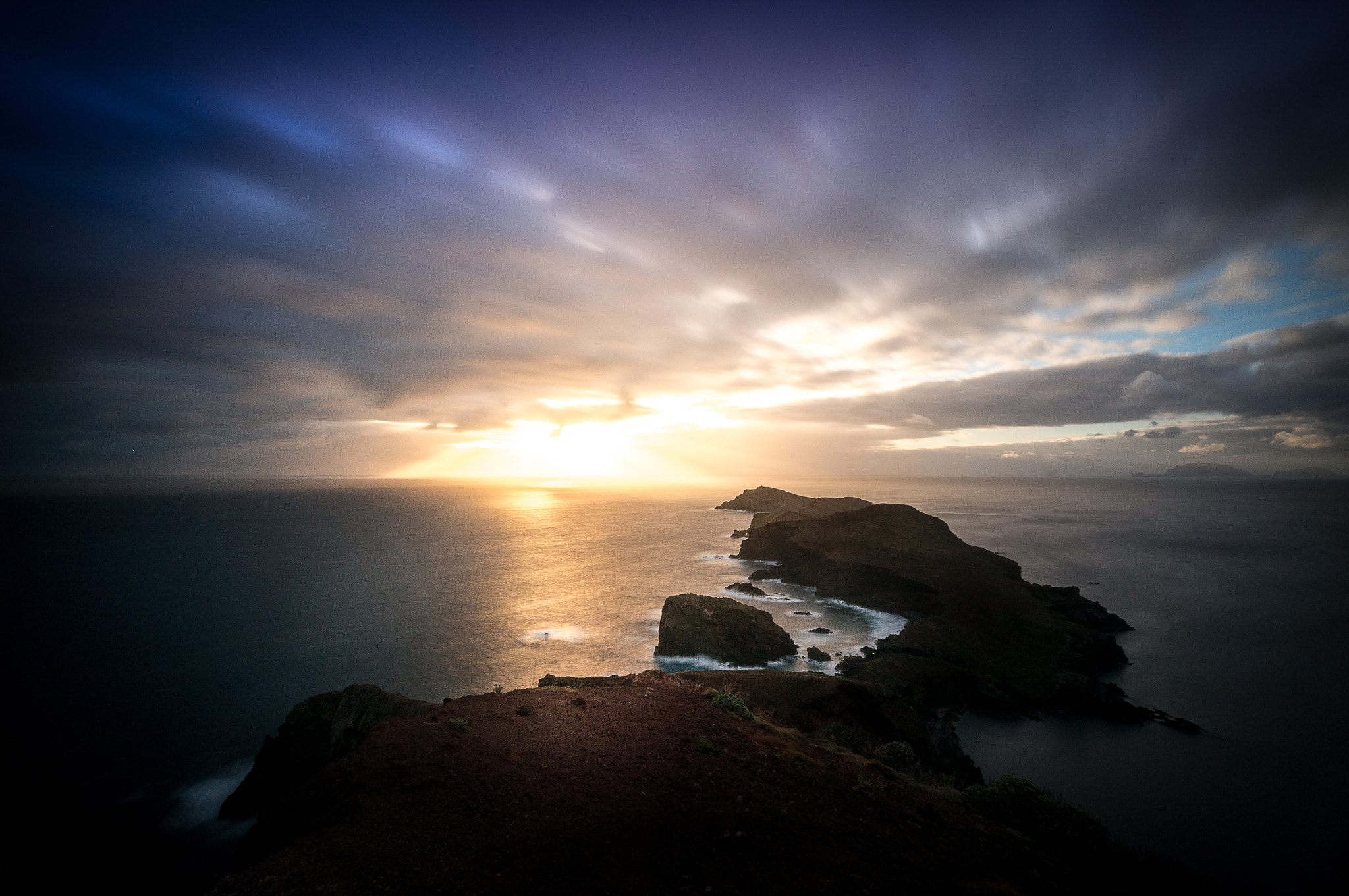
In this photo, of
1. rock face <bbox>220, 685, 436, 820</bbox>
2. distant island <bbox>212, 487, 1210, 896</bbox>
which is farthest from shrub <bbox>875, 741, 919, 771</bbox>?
rock face <bbox>220, 685, 436, 820</bbox>

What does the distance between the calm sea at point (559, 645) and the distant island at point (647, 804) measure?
10179 millimetres

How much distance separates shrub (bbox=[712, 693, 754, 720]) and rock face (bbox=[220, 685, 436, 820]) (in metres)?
12.2

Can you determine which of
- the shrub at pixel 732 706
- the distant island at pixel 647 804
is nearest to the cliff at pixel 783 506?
the shrub at pixel 732 706

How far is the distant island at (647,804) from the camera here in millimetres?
10039

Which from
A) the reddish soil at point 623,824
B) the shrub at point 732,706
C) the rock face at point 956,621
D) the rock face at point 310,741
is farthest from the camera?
the rock face at point 956,621

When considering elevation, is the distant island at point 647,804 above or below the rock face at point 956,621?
above

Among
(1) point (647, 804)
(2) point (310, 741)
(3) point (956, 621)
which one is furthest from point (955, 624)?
(2) point (310, 741)

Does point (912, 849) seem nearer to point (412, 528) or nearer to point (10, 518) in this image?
point (412, 528)

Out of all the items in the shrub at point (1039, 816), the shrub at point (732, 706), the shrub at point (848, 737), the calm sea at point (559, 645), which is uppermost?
the shrub at point (732, 706)

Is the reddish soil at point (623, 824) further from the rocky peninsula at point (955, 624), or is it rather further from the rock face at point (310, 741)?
the rocky peninsula at point (955, 624)

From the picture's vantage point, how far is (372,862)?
10211 mm

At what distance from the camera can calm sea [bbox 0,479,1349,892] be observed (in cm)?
2620

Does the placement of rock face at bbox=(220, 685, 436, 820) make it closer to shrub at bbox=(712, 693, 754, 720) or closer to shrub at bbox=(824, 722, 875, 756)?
shrub at bbox=(712, 693, 754, 720)

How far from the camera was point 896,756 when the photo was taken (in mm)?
19203
